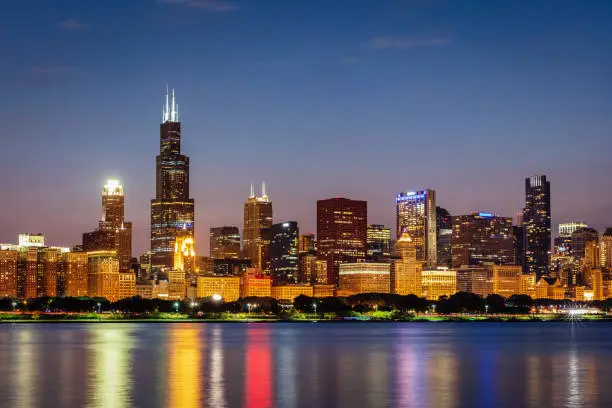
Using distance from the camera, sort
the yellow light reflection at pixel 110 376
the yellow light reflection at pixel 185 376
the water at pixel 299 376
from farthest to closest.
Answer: the water at pixel 299 376, the yellow light reflection at pixel 185 376, the yellow light reflection at pixel 110 376

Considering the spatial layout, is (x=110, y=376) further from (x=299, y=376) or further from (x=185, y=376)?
(x=299, y=376)

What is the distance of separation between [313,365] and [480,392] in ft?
75.8

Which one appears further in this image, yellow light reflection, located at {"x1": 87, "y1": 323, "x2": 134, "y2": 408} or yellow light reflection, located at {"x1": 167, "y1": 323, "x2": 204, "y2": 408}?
yellow light reflection, located at {"x1": 167, "y1": 323, "x2": 204, "y2": 408}

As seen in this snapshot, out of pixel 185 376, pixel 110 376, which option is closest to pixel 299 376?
pixel 185 376

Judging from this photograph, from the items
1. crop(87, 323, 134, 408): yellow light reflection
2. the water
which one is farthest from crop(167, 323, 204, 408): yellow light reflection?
crop(87, 323, 134, 408): yellow light reflection

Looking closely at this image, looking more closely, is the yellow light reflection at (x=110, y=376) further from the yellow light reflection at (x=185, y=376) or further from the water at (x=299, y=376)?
the yellow light reflection at (x=185, y=376)

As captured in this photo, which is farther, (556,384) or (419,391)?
(556,384)

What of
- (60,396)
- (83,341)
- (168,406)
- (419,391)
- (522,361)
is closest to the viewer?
(168,406)

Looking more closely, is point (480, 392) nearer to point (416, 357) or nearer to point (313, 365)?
point (313, 365)

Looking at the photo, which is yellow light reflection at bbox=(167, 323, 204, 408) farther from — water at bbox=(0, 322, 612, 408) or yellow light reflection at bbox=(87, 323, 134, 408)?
yellow light reflection at bbox=(87, 323, 134, 408)

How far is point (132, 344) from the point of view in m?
112

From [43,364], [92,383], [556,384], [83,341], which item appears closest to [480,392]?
[556,384]

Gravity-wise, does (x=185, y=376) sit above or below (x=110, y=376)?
below

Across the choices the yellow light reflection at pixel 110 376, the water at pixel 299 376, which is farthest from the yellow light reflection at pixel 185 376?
the yellow light reflection at pixel 110 376
